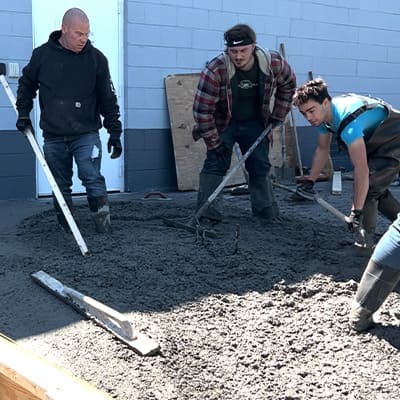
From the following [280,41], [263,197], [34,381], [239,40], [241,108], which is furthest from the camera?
[280,41]

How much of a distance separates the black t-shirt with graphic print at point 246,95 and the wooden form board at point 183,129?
2366 mm

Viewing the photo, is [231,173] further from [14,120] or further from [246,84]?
[14,120]

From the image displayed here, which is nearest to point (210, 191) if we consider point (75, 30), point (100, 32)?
point (75, 30)

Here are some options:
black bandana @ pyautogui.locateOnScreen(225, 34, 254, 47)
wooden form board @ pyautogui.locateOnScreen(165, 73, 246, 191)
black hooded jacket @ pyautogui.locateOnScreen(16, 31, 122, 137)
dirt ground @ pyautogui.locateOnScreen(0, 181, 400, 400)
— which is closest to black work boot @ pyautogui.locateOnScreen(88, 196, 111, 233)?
dirt ground @ pyautogui.locateOnScreen(0, 181, 400, 400)

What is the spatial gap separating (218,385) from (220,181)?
3.01 m

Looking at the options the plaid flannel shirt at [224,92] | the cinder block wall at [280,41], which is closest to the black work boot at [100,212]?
the plaid flannel shirt at [224,92]

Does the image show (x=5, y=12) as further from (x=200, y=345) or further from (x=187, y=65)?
(x=200, y=345)

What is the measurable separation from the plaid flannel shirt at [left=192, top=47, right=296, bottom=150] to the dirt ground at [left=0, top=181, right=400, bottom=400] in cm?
93

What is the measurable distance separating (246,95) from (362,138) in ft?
5.83

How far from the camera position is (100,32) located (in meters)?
7.25

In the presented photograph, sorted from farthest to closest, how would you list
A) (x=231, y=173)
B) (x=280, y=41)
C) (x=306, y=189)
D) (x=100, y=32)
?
(x=280, y=41) < (x=100, y=32) < (x=231, y=173) < (x=306, y=189)

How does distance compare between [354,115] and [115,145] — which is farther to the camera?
[115,145]

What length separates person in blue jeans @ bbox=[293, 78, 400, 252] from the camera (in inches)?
158

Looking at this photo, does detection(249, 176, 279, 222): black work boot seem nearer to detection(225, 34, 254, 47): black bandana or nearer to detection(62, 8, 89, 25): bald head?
detection(225, 34, 254, 47): black bandana
